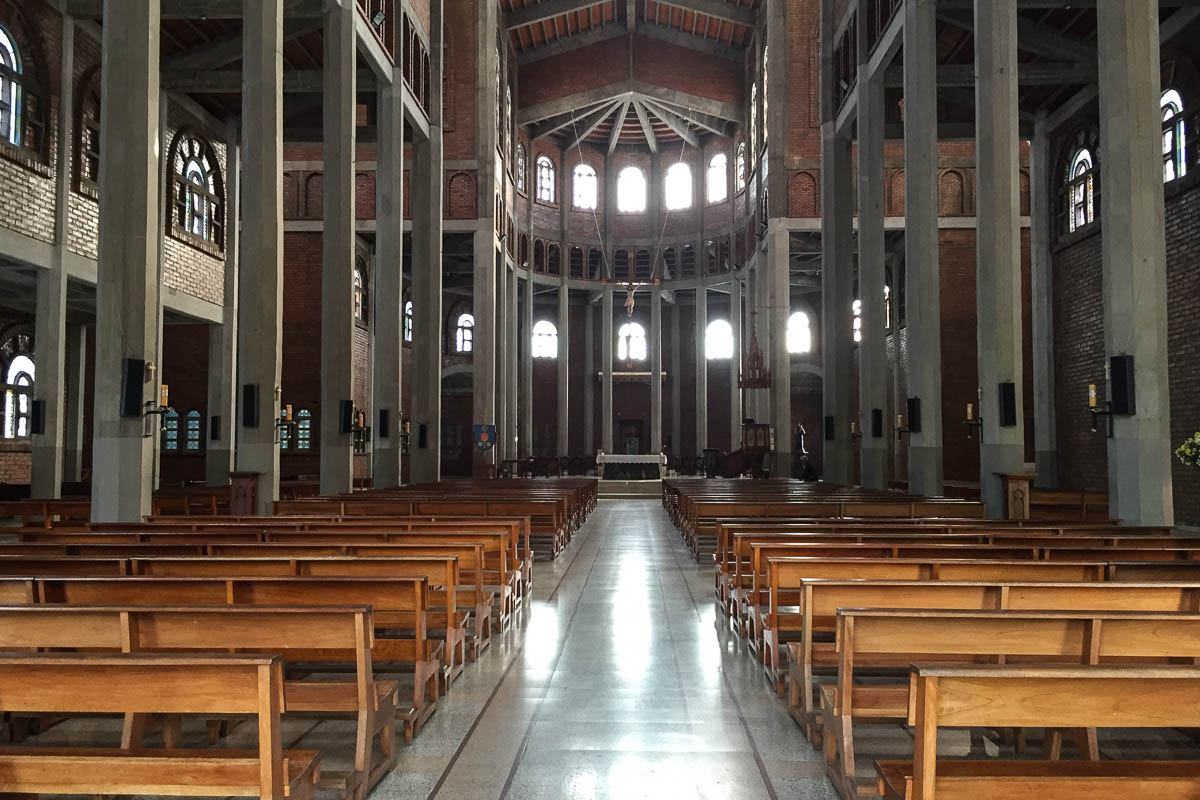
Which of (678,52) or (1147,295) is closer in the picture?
(1147,295)

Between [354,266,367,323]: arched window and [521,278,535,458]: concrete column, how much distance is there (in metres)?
6.93

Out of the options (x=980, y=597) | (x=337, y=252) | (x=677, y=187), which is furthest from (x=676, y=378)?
(x=980, y=597)

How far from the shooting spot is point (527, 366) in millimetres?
36000

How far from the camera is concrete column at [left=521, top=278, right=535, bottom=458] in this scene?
113 ft

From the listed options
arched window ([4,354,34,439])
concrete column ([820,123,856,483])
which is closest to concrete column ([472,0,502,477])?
concrete column ([820,123,856,483])

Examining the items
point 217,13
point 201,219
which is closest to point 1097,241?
point 217,13

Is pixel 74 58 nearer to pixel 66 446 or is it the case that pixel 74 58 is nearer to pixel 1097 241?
pixel 66 446

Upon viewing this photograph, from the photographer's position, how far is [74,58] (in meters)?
16.3

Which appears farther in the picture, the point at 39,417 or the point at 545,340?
the point at 545,340

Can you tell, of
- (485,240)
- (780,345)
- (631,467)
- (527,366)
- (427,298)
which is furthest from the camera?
(527,366)

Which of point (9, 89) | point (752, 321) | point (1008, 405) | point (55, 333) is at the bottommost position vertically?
point (1008, 405)

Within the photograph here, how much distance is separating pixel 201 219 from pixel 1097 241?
20.2 meters

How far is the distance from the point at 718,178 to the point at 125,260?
98.0 ft

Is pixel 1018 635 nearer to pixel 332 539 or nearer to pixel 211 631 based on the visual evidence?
pixel 211 631
